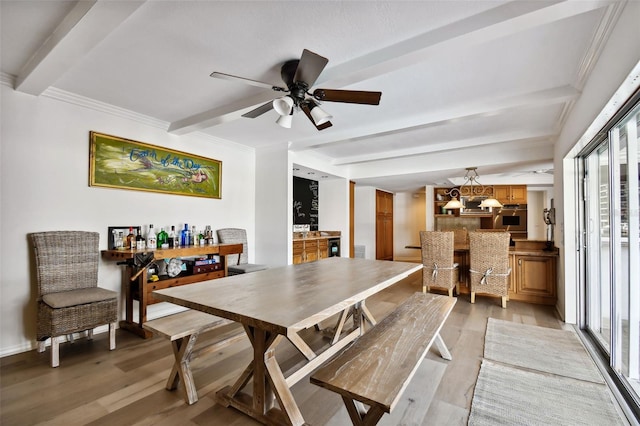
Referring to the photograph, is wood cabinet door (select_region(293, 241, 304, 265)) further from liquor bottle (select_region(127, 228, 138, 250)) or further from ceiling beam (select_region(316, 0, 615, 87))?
ceiling beam (select_region(316, 0, 615, 87))

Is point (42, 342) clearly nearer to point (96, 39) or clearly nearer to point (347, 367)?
point (96, 39)

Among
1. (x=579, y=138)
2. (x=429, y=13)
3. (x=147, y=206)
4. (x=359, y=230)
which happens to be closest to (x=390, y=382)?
(x=429, y=13)

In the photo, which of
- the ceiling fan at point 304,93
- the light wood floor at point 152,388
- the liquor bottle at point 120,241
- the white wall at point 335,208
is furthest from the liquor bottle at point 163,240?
the white wall at point 335,208

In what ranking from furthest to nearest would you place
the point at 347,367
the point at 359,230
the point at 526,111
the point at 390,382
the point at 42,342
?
1. the point at 359,230
2. the point at 526,111
3. the point at 42,342
4. the point at 347,367
5. the point at 390,382

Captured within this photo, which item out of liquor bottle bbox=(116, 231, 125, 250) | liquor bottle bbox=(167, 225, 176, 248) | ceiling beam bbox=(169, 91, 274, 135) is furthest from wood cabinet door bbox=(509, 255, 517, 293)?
liquor bottle bbox=(116, 231, 125, 250)

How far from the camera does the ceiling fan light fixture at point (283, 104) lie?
7.00 feet

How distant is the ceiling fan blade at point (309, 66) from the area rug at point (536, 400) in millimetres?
2351

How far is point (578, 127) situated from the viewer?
9.10ft

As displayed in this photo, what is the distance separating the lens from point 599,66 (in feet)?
7.00

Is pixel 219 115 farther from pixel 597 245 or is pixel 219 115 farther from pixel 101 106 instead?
pixel 597 245

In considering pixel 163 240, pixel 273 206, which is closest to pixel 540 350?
pixel 273 206

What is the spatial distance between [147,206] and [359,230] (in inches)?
217

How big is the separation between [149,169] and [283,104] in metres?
2.33

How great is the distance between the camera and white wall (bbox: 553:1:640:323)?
160 centimetres
